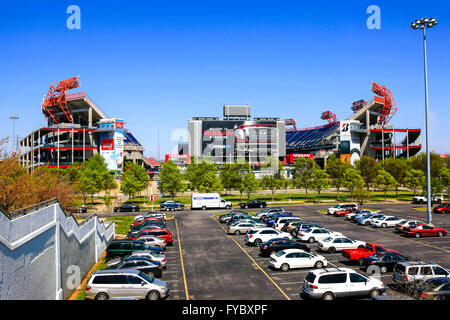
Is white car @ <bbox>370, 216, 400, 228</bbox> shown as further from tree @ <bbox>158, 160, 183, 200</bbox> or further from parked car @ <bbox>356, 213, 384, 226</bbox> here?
tree @ <bbox>158, 160, 183, 200</bbox>

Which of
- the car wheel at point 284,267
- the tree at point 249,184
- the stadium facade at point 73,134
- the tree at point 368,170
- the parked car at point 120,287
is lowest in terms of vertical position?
the car wheel at point 284,267

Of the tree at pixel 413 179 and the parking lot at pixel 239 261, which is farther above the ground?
the tree at pixel 413 179

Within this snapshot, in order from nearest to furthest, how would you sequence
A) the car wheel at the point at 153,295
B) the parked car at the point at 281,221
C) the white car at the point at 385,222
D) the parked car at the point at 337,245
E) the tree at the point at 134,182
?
the car wheel at the point at 153,295, the parked car at the point at 337,245, the parked car at the point at 281,221, the white car at the point at 385,222, the tree at the point at 134,182

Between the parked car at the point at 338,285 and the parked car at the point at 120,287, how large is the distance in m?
7.26

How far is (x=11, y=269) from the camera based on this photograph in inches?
483

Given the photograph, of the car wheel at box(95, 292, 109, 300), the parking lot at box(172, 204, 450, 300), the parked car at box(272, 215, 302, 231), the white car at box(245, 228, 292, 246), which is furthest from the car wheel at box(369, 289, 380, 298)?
the parked car at box(272, 215, 302, 231)

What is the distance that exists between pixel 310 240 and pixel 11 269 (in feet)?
83.4

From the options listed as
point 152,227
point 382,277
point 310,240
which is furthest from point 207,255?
point 382,277

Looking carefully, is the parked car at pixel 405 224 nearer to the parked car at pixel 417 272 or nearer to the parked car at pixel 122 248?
the parked car at pixel 417 272

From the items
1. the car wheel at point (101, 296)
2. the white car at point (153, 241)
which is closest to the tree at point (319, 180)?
the white car at point (153, 241)

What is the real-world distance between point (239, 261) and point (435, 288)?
12939 millimetres

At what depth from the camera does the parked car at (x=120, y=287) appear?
17.1 m

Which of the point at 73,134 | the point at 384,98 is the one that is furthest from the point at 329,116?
the point at 73,134

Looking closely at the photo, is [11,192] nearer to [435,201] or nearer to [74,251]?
[74,251]
